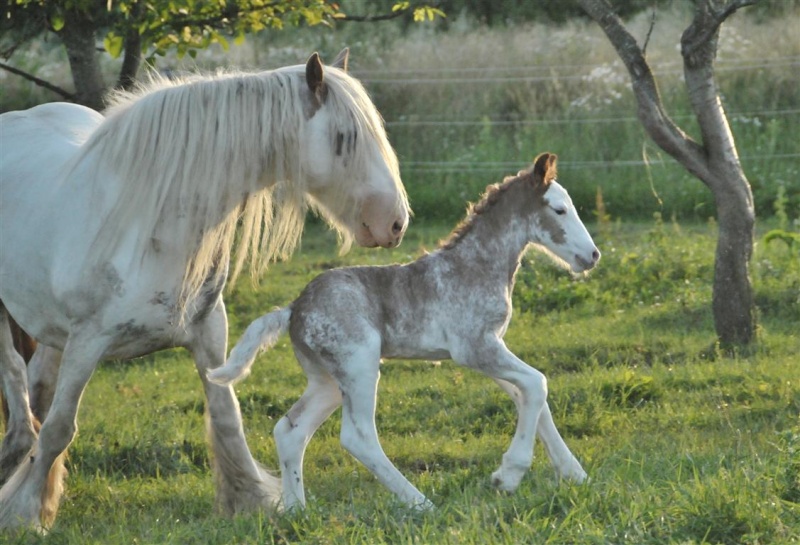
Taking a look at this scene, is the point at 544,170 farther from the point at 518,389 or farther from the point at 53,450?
the point at 53,450

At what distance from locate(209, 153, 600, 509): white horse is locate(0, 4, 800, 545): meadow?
0.21 metres

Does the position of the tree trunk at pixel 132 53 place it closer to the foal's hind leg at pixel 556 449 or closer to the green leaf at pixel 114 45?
the green leaf at pixel 114 45

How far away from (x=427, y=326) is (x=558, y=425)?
5.48ft

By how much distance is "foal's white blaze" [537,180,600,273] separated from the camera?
496 cm

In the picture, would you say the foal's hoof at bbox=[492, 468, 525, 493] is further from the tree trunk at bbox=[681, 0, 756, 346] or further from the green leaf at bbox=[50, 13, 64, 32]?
the green leaf at bbox=[50, 13, 64, 32]

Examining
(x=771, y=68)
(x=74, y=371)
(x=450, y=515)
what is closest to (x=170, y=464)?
(x=74, y=371)

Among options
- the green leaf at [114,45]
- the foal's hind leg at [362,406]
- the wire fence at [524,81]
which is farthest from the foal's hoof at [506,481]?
the wire fence at [524,81]

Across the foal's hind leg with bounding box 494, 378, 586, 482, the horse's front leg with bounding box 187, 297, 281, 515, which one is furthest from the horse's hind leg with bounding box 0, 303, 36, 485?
the foal's hind leg with bounding box 494, 378, 586, 482

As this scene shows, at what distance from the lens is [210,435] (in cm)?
525

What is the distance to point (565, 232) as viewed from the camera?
4973mm

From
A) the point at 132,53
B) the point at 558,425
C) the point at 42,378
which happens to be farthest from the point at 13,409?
the point at 558,425

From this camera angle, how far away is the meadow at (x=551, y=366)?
159 inches

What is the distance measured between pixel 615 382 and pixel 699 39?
6.57 feet

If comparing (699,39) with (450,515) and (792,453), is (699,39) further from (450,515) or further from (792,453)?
(450,515)
